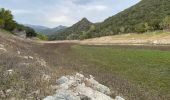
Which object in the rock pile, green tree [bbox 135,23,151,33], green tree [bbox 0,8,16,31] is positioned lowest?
green tree [bbox 135,23,151,33]

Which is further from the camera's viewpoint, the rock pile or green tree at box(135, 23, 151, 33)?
green tree at box(135, 23, 151, 33)

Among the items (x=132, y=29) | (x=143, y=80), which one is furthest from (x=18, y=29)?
(x=143, y=80)

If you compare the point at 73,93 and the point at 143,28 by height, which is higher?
the point at 73,93

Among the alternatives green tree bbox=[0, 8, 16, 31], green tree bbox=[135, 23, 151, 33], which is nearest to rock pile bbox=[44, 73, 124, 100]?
green tree bbox=[135, 23, 151, 33]

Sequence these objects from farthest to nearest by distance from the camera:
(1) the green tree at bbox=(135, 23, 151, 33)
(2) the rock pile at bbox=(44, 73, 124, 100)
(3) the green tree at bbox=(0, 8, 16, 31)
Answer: (3) the green tree at bbox=(0, 8, 16, 31) → (1) the green tree at bbox=(135, 23, 151, 33) → (2) the rock pile at bbox=(44, 73, 124, 100)

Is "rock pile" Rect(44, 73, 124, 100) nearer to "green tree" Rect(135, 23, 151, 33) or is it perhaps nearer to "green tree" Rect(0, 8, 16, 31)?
"green tree" Rect(135, 23, 151, 33)

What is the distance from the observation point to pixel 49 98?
40.8 feet

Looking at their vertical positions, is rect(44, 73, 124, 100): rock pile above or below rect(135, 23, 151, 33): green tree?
above

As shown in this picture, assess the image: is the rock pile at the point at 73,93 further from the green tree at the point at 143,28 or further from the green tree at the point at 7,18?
the green tree at the point at 7,18

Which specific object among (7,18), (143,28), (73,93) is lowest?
(143,28)

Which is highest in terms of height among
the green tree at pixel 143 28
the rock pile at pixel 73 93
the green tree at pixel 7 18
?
the green tree at pixel 7 18

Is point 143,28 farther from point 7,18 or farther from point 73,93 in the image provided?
point 73,93

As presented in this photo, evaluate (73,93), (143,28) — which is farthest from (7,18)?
(73,93)

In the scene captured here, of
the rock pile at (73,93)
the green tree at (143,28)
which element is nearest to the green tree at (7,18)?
the green tree at (143,28)
